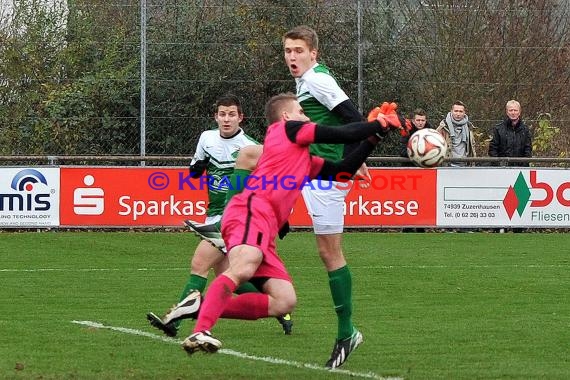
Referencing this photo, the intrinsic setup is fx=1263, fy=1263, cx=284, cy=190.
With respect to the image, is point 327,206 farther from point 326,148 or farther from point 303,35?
point 303,35

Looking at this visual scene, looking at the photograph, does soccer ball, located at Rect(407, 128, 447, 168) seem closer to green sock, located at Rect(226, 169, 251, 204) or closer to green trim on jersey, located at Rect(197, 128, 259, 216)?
green sock, located at Rect(226, 169, 251, 204)

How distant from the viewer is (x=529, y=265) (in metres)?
15.3

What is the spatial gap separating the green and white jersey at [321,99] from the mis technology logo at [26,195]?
1147 centimetres

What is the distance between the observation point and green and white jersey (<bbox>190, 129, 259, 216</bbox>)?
10.2m

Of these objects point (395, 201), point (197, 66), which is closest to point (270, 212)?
point (395, 201)

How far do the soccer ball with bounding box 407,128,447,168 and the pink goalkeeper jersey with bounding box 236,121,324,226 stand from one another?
669 mm

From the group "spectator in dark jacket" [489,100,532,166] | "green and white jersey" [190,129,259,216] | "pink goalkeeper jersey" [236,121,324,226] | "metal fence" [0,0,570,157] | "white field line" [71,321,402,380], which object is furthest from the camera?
"metal fence" [0,0,570,157]

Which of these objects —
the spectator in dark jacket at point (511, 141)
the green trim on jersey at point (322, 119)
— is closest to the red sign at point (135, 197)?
the spectator in dark jacket at point (511, 141)

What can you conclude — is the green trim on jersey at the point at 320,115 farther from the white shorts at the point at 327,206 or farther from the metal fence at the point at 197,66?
the metal fence at the point at 197,66

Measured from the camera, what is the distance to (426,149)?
7.61 metres

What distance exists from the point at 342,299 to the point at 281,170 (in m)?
1.27

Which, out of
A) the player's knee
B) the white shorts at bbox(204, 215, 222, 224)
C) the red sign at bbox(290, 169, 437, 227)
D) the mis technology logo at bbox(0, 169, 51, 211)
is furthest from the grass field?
the red sign at bbox(290, 169, 437, 227)

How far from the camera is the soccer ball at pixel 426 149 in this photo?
7.61 meters

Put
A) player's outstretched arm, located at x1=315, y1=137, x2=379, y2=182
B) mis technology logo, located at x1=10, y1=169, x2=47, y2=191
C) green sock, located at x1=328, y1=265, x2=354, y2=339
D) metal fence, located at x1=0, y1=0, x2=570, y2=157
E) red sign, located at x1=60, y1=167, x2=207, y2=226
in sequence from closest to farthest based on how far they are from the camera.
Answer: player's outstretched arm, located at x1=315, y1=137, x2=379, y2=182 → green sock, located at x1=328, y1=265, x2=354, y2=339 → mis technology logo, located at x1=10, y1=169, x2=47, y2=191 → red sign, located at x1=60, y1=167, x2=207, y2=226 → metal fence, located at x1=0, y1=0, x2=570, y2=157
